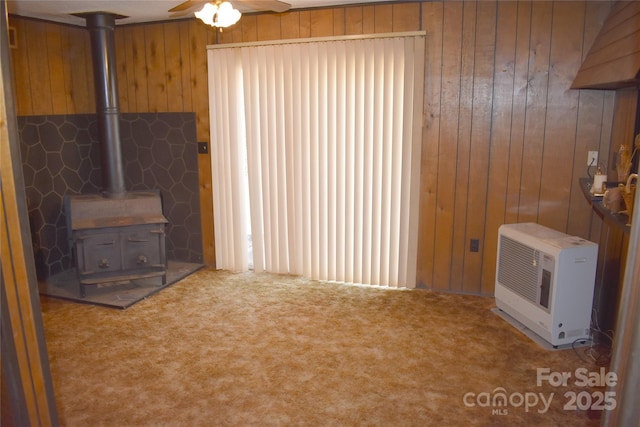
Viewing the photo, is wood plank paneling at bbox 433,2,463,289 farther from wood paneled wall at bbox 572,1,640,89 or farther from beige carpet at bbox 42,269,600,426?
wood paneled wall at bbox 572,1,640,89

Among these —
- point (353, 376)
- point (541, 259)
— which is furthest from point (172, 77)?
point (541, 259)

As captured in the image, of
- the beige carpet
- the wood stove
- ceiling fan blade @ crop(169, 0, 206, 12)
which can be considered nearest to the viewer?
the beige carpet

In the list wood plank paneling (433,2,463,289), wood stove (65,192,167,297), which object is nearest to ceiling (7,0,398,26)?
wood plank paneling (433,2,463,289)

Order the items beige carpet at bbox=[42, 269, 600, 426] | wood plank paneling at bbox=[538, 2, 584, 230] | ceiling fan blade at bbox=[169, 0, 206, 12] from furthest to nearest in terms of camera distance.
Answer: wood plank paneling at bbox=[538, 2, 584, 230] < ceiling fan blade at bbox=[169, 0, 206, 12] < beige carpet at bbox=[42, 269, 600, 426]

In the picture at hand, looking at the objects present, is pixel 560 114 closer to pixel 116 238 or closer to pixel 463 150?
pixel 463 150

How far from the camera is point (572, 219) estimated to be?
3637 mm

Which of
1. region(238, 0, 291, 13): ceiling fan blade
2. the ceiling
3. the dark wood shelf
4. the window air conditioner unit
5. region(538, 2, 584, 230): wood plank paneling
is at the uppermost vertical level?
the ceiling

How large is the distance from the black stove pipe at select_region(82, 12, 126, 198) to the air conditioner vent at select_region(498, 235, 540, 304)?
313 centimetres

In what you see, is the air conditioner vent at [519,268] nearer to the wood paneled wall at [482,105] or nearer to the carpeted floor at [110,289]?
the wood paneled wall at [482,105]

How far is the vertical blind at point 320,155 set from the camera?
3.89m

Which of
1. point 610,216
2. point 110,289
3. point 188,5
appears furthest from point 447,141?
point 110,289

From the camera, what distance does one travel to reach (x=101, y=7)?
381 cm

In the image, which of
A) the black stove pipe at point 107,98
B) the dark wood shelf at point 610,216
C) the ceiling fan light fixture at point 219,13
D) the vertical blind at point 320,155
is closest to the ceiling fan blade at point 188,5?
the ceiling fan light fixture at point 219,13

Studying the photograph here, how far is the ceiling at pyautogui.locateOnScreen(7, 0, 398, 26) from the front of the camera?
143 inches
